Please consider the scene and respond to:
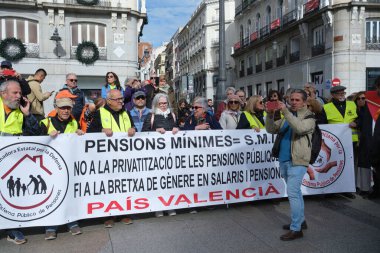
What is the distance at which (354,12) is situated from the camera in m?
23.9

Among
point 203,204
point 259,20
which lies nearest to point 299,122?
point 203,204

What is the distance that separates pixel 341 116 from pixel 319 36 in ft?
73.6

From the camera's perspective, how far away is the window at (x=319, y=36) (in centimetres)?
2624

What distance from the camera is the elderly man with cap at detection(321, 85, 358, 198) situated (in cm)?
635

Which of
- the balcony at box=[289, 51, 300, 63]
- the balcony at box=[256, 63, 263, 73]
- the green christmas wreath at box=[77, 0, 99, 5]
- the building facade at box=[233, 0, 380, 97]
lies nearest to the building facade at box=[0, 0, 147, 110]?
the green christmas wreath at box=[77, 0, 99, 5]

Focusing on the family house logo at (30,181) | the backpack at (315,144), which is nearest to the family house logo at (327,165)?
the backpack at (315,144)

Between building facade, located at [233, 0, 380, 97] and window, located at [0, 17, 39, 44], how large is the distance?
57.7ft

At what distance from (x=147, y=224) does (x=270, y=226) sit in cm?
163

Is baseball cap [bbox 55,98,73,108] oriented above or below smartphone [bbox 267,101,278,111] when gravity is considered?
→ above

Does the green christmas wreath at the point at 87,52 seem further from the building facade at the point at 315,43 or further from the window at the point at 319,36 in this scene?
the window at the point at 319,36

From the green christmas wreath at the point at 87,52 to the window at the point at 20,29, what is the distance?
98.0 inches

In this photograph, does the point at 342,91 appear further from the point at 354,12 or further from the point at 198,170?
the point at 354,12

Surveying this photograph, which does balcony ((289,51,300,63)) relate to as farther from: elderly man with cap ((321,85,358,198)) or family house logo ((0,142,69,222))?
family house logo ((0,142,69,222))

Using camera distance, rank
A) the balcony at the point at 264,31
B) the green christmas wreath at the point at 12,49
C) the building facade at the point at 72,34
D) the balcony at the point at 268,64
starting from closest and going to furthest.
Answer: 1. the green christmas wreath at the point at 12,49
2. the building facade at the point at 72,34
3. the balcony at the point at 268,64
4. the balcony at the point at 264,31
